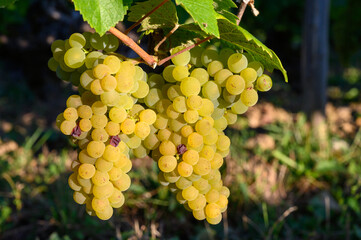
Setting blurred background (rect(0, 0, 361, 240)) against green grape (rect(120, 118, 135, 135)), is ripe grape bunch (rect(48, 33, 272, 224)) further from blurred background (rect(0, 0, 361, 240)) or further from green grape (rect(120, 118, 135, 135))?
blurred background (rect(0, 0, 361, 240))

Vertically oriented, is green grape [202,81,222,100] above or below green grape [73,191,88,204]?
above

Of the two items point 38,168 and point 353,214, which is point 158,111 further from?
point 38,168

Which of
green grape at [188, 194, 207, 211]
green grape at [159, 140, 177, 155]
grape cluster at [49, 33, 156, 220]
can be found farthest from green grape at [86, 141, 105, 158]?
green grape at [188, 194, 207, 211]

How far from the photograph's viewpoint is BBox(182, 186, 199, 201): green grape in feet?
2.10

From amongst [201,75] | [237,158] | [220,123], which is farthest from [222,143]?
[237,158]

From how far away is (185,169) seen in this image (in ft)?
1.96

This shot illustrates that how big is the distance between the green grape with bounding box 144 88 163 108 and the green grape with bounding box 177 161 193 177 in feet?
0.39

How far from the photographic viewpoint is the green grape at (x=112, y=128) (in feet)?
1.84

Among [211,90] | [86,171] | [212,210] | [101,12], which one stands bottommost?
[212,210]

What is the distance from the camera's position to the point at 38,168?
6.91 feet

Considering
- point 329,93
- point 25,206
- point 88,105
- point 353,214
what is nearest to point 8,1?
point 88,105

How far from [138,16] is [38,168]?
1.77 meters

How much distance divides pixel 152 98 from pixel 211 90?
0.34ft

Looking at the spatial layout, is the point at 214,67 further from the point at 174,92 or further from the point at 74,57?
the point at 74,57
